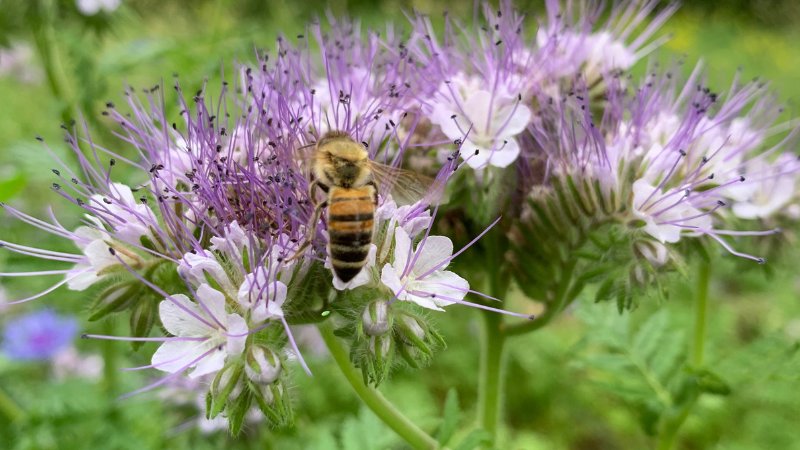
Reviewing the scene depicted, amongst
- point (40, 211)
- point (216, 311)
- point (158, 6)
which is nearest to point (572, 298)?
point (216, 311)

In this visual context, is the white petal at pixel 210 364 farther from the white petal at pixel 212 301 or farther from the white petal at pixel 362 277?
the white petal at pixel 362 277

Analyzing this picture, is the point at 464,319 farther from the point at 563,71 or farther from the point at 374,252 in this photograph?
the point at 374,252

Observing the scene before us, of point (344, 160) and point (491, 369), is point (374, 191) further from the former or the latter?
point (491, 369)

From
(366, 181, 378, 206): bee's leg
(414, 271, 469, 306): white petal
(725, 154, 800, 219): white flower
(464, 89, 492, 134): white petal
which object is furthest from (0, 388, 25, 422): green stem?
(725, 154, 800, 219): white flower

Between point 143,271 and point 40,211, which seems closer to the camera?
point 143,271

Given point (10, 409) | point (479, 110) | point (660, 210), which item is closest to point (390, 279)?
point (479, 110)

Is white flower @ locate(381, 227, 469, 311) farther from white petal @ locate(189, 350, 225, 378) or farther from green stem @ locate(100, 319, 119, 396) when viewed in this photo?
green stem @ locate(100, 319, 119, 396)

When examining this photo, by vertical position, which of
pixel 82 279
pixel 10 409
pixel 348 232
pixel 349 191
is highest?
pixel 349 191
